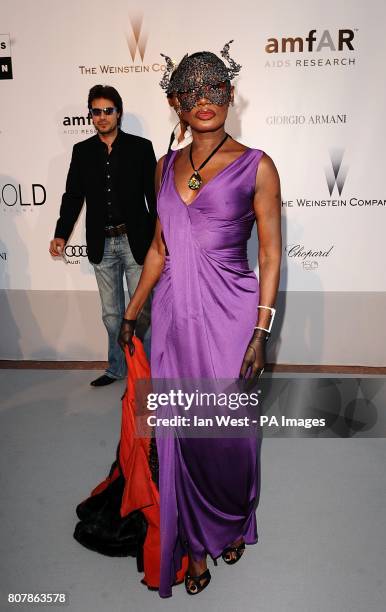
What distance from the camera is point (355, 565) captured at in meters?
2.41

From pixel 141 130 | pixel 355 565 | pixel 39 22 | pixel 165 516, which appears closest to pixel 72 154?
pixel 141 130

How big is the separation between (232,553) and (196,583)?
23 centimetres

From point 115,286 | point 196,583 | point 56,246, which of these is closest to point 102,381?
point 115,286

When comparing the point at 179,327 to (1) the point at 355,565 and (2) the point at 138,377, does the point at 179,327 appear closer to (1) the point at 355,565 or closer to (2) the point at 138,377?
(2) the point at 138,377

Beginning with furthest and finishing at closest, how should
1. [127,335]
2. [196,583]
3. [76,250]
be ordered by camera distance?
[76,250] → [127,335] → [196,583]

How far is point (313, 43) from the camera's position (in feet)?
13.5

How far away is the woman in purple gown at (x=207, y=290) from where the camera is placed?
2105mm

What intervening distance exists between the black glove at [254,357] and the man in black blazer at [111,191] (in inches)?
76.1

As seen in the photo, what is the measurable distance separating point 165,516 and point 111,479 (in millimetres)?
558

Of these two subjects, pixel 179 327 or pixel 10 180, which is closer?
pixel 179 327

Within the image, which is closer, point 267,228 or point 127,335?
point 267,228

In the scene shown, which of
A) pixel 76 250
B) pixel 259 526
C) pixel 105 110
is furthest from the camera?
pixel 76 250

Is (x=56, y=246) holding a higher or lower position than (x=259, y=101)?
lower

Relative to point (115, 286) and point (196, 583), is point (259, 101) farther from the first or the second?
point (196, 583)
